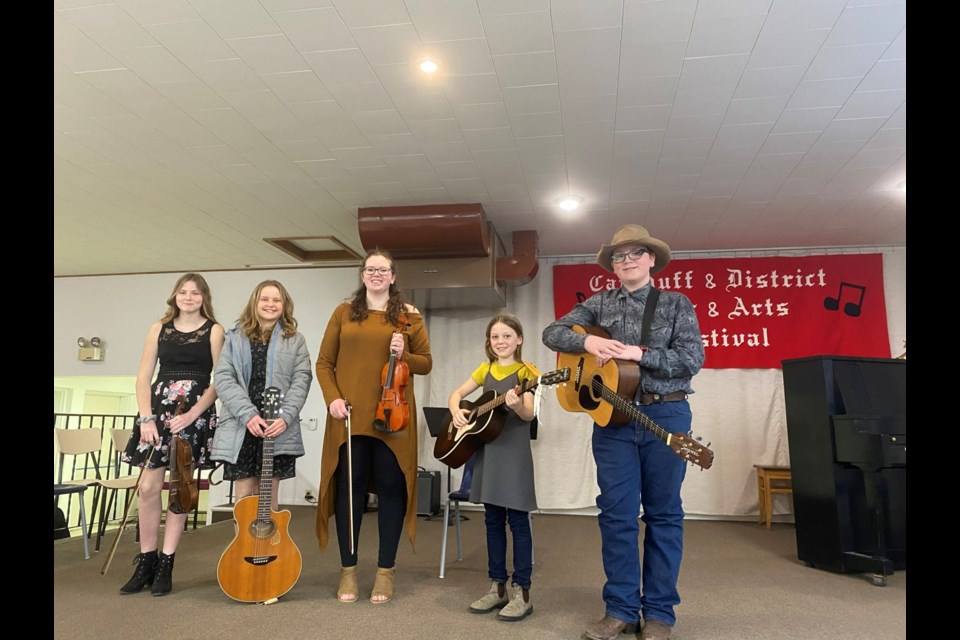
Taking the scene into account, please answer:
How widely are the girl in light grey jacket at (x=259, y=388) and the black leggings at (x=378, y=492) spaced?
33cm

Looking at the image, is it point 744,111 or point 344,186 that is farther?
point 344,186

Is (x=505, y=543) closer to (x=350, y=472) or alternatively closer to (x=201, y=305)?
(x=350, y=472)

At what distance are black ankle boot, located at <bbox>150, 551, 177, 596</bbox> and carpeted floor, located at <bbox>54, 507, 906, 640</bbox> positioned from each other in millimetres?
46

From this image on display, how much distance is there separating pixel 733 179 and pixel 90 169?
452 centimetres

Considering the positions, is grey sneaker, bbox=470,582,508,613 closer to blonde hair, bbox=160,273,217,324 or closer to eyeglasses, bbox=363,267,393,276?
eyeglasses, bbox=363,267,393,276

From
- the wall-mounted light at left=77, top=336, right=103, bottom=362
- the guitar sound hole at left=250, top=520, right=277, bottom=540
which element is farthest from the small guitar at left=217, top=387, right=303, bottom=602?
the wall-mounted light at left=77, top=336, right=103, bottom=362

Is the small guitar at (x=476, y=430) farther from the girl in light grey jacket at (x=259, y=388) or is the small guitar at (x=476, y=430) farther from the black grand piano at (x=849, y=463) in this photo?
the black grand piano at (x=849, y=463)

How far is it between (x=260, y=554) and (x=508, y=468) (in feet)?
3.48

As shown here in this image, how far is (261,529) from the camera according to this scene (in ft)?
8.07

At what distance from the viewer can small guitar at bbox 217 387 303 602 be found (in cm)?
243

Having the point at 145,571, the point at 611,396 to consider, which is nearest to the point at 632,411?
the point at 611,396
